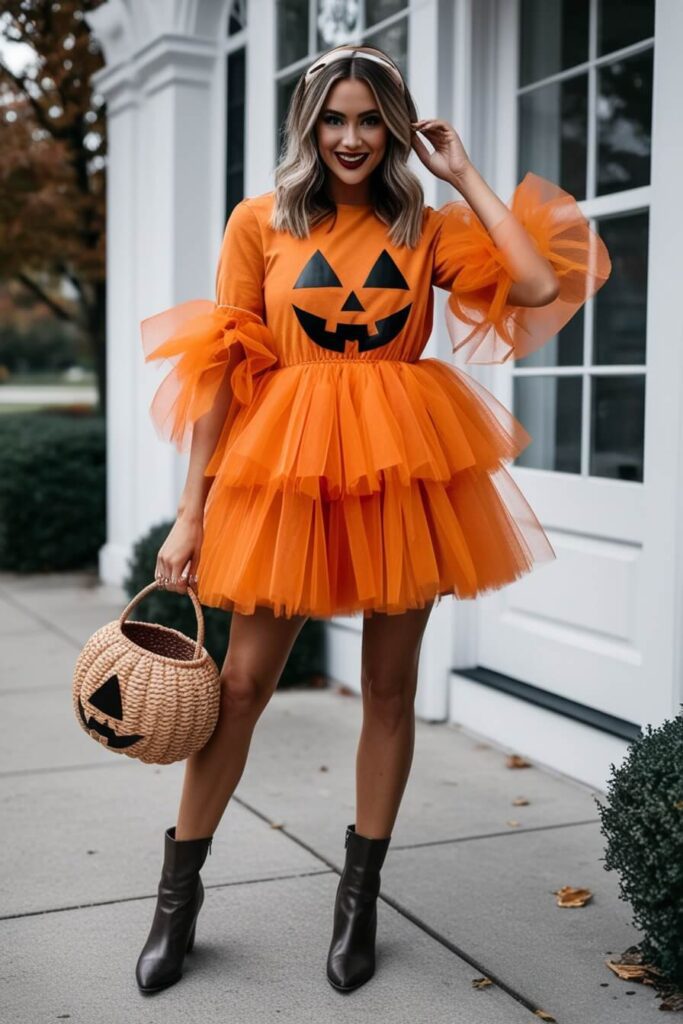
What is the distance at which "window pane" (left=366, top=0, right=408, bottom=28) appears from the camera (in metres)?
4.83

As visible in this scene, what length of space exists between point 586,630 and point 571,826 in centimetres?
71

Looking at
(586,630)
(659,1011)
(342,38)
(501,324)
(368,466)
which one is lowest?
(659,1011)

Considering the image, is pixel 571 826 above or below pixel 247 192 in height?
below

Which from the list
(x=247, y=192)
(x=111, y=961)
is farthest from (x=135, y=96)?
(x=111, y=961)

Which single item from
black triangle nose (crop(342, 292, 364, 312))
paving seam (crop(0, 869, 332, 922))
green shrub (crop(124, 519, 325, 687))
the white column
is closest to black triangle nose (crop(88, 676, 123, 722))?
paving seam (crop(0, 869, 332, 922))

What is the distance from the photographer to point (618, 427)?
13.4 ft

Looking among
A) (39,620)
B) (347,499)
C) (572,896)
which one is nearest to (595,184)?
(347,499)

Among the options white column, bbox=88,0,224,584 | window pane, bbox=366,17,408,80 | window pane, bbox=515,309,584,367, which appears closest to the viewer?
window pane, bbox=515,309,584,367

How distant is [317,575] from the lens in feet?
8.18

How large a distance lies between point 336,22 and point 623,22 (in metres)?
1.78

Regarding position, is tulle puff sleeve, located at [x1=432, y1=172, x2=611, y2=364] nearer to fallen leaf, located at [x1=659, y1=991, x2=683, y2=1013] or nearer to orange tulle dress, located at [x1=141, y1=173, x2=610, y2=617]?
orange tulle dress, located at [x1=141, y1=173, x2=610, y2=617]

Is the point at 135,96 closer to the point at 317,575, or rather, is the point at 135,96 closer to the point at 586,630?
the point at 586,630

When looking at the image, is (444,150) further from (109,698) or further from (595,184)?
(595,184)

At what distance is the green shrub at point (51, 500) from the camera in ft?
26.6
